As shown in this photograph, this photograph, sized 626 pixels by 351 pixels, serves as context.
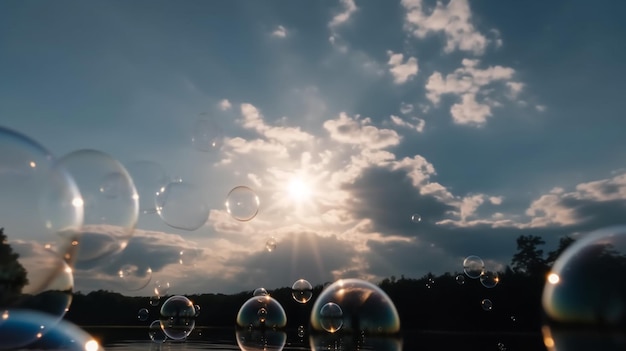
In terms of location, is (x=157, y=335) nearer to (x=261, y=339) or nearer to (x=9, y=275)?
(x=261, y=339)

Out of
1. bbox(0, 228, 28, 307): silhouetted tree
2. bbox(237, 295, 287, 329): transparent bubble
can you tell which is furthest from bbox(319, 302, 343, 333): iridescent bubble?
bbox(0, 228, 28, 307): silhouetted tree

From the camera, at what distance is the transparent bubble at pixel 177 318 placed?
19594 mm

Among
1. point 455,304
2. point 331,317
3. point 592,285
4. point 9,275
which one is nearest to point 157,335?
point 331,317

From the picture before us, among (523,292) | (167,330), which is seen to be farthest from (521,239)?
(167,330)

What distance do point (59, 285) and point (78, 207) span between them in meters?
1.35

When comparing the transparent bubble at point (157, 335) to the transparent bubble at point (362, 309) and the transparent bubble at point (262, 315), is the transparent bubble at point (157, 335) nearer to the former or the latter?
the transparent bubble at point (262, 315)

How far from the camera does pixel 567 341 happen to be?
7211 millimetres

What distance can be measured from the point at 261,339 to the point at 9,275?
8.58 m

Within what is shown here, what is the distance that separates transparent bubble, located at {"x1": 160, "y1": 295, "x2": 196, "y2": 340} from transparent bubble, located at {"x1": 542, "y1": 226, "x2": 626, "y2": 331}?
15.0 m

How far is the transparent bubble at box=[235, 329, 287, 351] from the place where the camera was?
1398cm

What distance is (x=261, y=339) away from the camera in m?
14.7

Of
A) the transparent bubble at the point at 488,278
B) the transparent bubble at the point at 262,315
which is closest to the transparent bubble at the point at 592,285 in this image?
the transparent bubble at the point at 262,315

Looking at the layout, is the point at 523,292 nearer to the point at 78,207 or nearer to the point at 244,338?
the point at 244,338

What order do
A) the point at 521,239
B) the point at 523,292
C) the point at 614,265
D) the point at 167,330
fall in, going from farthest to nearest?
1. the point at 521,239
2. the point at 523,292
3. the point at 167,330
4. the point at 614,265
